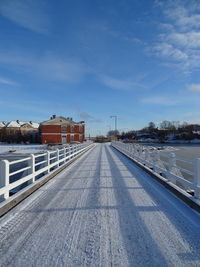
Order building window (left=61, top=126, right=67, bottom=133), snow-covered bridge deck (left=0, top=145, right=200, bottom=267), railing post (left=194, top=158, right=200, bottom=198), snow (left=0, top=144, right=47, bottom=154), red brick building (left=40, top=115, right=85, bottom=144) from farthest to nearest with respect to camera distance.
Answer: building window (left=61, top=126, right=67, bottom=133), red brick building (left=40, top=115, right=85, bottom=144), snow (left=0, top=144, right=47, bottom=154), railing post (left=194, top=158, right=200, bottom=198), snow-covered bridge deck (left=0, top=145, right=200, bottom=267)

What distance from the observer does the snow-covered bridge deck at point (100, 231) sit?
2711 millimetres

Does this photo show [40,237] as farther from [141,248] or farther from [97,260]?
[141,248]

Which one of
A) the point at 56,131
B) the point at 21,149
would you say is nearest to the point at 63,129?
the point at 56,131

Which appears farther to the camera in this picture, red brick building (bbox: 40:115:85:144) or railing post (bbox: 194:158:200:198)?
red brick building (bbox: 40:115:85:144)

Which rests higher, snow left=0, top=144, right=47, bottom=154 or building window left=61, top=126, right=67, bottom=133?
building window left=61, top=126, right=67, bottom=133

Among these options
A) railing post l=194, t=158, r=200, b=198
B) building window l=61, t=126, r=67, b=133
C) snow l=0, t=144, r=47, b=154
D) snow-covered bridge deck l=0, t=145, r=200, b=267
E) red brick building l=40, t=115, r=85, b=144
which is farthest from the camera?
building window l=61, t=126, r=67, b=133

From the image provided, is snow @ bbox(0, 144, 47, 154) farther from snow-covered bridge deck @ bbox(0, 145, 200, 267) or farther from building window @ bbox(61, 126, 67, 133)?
snow-covered bridge deck @ bbox(0, 145, 200, 267)

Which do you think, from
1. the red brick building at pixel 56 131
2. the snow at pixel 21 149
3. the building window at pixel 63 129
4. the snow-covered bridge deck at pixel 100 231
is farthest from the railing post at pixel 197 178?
the building window at pixel 63 129

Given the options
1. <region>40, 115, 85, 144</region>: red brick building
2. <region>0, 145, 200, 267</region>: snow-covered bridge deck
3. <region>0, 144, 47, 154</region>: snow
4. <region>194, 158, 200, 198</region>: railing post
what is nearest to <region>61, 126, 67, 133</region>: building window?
<region>40, 115, 85, 144</region>: red brick building

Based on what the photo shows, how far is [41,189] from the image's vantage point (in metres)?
6.42

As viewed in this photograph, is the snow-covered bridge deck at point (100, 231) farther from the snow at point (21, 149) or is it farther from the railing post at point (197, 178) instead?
the snow at point (21, 149)

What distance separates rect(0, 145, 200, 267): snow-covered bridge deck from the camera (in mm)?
2711

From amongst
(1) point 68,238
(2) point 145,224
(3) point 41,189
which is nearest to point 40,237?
(1) point 68,238

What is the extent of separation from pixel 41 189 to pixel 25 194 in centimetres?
97
